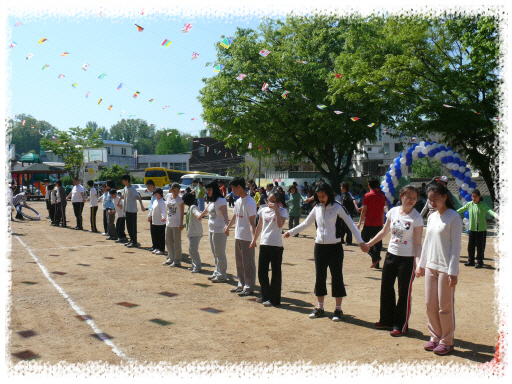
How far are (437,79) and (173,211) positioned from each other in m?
13.8

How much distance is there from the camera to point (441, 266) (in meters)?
4.75

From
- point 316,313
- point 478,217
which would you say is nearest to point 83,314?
point 316,313

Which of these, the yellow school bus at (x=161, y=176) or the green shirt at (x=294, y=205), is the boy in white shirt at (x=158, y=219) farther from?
the yellow school bus at (x=161, y=176)

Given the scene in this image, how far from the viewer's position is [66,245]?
42.3 ft

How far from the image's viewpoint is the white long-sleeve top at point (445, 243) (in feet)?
15.3

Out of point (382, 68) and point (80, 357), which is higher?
point (382, 68)

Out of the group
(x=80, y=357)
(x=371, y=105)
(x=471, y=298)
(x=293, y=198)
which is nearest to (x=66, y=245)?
(x=293, y=198)

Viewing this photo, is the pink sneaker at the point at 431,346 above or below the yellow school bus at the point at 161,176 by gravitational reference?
below

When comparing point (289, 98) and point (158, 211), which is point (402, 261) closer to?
point (158, 211)

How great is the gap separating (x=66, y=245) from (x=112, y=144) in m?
77.9

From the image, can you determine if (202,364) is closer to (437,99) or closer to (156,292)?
(156,292)

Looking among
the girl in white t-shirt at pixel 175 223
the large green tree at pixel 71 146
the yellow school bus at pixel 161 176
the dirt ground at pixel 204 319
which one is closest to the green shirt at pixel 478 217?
the dirt ground at pixel 204 319

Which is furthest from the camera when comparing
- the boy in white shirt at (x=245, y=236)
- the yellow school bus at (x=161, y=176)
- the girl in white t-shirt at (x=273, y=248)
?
the yellow school bus at (x=161, y=176)

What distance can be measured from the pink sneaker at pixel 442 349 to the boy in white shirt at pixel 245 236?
3230 mm
